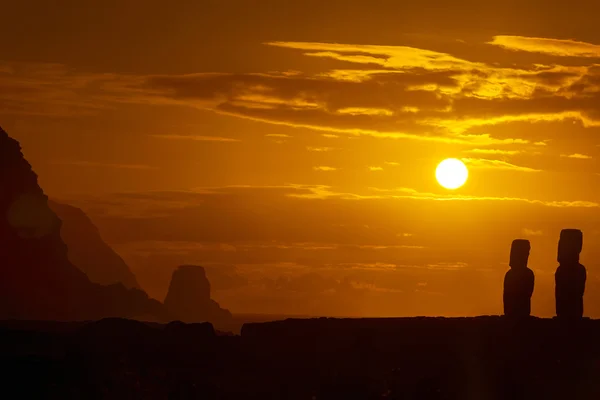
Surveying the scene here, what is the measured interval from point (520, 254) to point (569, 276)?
2.05m

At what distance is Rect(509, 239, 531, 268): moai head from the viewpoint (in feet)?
141

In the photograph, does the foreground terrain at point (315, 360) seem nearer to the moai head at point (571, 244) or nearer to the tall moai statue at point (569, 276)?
the tall moai statue at point (569, 276)

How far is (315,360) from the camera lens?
112 feet

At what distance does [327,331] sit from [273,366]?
193cm

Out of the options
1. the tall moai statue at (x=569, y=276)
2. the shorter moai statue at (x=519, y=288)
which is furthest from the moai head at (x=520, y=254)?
the tall moai statue at (x=569, y=276)

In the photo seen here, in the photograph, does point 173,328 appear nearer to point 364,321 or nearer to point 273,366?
point 273,366

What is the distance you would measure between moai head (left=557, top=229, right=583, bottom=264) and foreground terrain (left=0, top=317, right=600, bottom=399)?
18.1ft

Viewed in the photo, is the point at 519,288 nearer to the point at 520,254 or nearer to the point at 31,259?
the point at 520,254

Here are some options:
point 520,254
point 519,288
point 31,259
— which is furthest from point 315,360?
point 31,259

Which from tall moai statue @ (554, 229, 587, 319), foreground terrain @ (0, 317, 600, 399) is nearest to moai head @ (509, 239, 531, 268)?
tall moai statue @ (554, 229, 587, 319)

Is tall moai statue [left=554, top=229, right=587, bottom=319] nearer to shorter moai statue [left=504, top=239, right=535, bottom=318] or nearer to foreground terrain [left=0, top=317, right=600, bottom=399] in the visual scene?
shorter moai statue [left=504, top=239, right=535, bottom=318]

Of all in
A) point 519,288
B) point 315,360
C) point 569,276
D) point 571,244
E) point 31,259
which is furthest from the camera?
point 31,259

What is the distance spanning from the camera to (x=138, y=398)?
100.0 ft

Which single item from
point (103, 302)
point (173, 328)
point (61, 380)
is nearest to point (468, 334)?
point (173, 328)
